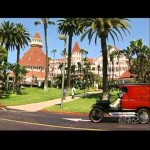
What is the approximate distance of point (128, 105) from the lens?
873 inches

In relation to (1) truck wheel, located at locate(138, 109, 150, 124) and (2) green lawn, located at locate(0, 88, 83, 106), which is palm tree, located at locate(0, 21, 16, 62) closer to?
(2) green lawn, located at locate(0, 88, 83, 106)

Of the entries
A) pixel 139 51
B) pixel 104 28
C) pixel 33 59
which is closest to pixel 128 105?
pixel 104 28

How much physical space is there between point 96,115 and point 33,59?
136 meters

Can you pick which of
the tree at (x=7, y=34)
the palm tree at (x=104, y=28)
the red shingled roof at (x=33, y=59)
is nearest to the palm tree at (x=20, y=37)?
the tree at (x=7, y=34)

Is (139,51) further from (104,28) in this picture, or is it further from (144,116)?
(144,116)

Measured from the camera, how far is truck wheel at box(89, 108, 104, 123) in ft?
73.8

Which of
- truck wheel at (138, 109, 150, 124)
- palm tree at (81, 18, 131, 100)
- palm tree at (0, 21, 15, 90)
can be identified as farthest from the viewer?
palm tree at (0, 21, 15, 90)

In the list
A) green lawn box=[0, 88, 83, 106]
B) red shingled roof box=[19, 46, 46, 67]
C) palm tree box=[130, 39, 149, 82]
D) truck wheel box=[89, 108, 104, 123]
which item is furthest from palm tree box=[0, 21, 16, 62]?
red shingled roof box=[19, 46, 46, 67]

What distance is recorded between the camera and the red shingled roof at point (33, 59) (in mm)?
154750

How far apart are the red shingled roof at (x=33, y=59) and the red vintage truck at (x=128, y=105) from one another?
129707mm

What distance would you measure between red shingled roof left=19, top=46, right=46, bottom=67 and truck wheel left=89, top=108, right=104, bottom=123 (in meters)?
130
